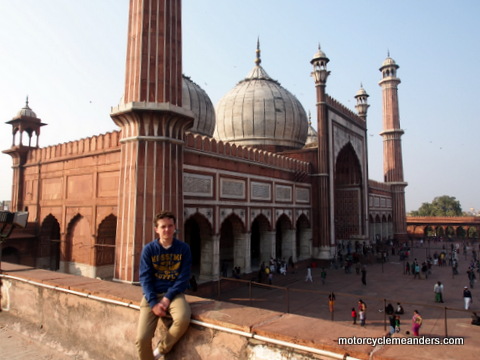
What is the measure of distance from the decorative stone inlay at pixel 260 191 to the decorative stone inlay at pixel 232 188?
77cm

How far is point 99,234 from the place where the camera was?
12750mm

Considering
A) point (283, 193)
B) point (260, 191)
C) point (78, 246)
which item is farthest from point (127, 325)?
point (283, 193)

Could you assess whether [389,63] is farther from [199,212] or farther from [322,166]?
[199,212]

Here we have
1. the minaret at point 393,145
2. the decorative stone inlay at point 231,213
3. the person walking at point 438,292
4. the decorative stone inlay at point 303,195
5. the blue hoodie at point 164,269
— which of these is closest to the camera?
the blue hoodie at point 164,269

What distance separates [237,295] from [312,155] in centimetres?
1050

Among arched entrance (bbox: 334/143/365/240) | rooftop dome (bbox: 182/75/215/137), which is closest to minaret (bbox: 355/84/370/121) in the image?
arched entrance (bbox: 334/143/365/240)

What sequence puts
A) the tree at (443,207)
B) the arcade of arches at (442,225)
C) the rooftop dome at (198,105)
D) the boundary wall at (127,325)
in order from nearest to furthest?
the boundary wall at (127,325), the rooftop dome at (198,105), the arcade of arches at (442,225), the tree at (443,207)

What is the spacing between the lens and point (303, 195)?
1986 centimetres

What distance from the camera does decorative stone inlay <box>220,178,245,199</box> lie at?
1393 cm

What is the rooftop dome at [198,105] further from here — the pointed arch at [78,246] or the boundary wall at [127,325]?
the boundary wall at [127,325]

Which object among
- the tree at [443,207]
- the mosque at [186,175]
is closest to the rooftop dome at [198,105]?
the mosque at [186,175]

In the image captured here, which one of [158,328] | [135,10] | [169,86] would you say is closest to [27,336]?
[158,328]

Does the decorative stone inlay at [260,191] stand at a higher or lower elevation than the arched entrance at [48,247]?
higher

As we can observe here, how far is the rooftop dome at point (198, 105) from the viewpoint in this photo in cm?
1864
